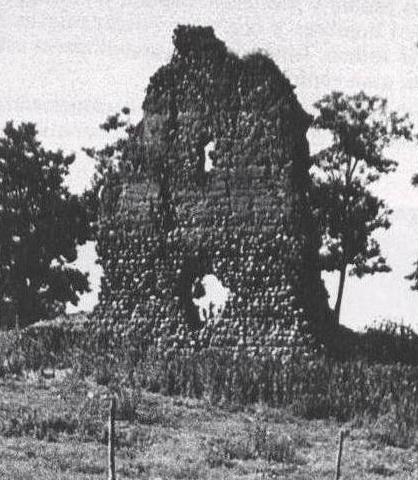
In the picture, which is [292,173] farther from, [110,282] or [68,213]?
[68,213]

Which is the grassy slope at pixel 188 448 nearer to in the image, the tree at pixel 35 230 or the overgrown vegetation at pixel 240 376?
the overgrown vegetation at pixel 240 376

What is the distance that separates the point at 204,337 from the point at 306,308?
7.90 ft

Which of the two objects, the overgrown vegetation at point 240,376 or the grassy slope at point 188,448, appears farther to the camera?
the overgrown vegetation at point 240,376

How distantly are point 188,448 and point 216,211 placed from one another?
26.6ft

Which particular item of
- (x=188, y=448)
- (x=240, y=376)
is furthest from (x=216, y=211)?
(x=188, y=448)

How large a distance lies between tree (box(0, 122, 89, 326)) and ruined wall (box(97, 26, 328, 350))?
1701 cm

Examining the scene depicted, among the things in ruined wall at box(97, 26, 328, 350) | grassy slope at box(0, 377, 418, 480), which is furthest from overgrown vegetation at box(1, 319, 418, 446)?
ruined wall at box(97, 26, 328, 350)

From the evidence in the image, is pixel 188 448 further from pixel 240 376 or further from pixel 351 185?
pixel 351 185

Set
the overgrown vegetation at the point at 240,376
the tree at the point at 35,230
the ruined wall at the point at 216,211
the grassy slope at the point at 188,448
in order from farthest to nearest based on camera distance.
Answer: the tree at the point at 35,230
the ruined wall at the point at 216,211
the overgrown vegetation at the point at 240,376
the grassy slope at the point at 188,448

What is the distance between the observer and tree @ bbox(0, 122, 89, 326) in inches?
1449

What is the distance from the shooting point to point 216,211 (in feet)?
62.0

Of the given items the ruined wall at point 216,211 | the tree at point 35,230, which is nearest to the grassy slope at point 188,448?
the ruined wall at point 216,211

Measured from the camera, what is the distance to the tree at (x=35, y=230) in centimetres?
3681

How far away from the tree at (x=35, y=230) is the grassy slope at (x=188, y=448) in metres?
22.1
